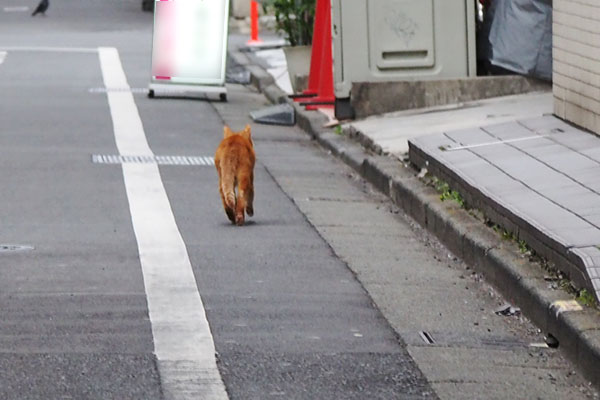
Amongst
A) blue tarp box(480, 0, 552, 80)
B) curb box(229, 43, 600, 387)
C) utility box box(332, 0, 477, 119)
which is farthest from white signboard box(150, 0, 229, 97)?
curb box(229, 43, 600, 387)

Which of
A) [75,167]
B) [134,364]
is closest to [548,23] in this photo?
[75,167]

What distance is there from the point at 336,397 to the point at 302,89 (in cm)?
1242

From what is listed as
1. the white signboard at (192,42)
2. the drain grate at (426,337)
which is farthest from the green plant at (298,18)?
the drain grate at (426,337)

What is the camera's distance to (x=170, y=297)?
297 inches

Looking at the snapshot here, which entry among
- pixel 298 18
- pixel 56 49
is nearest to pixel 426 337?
pixel 298 18

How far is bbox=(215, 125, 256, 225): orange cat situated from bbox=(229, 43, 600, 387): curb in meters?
1.20

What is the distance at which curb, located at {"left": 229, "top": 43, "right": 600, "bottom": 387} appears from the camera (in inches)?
255

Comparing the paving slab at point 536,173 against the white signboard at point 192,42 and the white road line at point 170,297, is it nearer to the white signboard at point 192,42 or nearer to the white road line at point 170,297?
the white road line at point 170,297

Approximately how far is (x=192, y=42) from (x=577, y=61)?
820 centimetres

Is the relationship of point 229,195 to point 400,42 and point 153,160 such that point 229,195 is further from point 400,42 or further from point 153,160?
point 400,42

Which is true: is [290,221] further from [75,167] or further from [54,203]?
[75,167]

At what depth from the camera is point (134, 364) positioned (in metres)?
6.25

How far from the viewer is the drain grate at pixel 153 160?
12.9 metres

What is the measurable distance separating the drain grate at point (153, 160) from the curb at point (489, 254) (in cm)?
132
